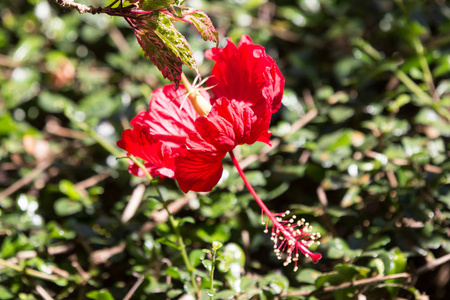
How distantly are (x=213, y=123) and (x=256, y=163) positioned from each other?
615 mm

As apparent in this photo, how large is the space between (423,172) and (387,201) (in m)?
0.13

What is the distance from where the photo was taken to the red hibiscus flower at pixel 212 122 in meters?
0.82

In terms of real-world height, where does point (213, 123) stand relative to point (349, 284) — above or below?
above

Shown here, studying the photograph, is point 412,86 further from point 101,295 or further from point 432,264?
point 101,295

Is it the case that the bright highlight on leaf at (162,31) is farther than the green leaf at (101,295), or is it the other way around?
the green leaf at (101,295)

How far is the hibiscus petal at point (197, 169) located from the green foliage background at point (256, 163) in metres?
0.21

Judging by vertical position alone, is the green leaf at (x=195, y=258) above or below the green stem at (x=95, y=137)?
below

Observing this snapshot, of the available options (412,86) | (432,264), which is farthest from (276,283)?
(412,86)

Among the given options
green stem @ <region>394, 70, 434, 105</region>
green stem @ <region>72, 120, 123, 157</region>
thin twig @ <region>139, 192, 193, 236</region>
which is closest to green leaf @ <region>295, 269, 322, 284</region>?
thin twig @ <region>139, 192, 193, 236</region>

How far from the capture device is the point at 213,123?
0.80 m

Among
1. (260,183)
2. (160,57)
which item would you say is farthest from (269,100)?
(260,183)

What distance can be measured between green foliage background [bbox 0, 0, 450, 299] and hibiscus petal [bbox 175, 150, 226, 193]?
0.70 ft

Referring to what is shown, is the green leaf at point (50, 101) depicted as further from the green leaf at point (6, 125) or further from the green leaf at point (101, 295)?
the green leaf at point (101, 295)

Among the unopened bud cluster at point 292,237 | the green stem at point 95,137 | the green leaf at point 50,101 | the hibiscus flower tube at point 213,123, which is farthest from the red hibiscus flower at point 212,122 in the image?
the green leaf at point 50,101
